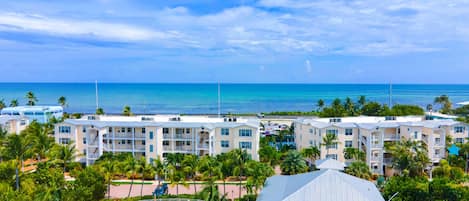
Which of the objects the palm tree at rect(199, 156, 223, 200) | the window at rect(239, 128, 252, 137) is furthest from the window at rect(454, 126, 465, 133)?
the palm tree at rect(199, 156, 223, 200)

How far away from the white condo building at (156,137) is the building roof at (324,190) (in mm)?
21561

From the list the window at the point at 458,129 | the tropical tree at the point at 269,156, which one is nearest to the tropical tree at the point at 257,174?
the tropical tree at the point at 269,156

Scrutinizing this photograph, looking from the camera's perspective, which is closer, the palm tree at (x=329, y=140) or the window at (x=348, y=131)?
the palm tree at (x=329, y=140)

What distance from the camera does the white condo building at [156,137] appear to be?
43875 mm

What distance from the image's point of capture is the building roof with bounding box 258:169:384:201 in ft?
65.9

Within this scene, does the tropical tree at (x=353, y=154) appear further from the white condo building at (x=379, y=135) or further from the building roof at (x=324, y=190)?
the building roof at (x=324, y=190)

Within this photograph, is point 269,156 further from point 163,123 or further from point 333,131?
point 163,123

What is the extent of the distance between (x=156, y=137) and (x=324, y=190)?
27.2 m

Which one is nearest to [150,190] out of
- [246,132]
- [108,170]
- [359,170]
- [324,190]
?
[108,170]

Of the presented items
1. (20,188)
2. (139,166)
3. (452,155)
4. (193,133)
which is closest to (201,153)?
(193,133)

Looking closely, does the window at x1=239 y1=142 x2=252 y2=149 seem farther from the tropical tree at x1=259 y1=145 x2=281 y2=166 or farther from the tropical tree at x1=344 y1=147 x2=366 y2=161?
the tropical tree at x1=344 y1=147 x2=366 y2=161

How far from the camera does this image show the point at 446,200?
2750 cm

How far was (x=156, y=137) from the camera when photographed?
44031 mm

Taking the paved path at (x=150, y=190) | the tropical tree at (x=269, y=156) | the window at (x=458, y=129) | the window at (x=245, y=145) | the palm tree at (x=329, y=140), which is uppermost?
the window at (x=458, y=129)
